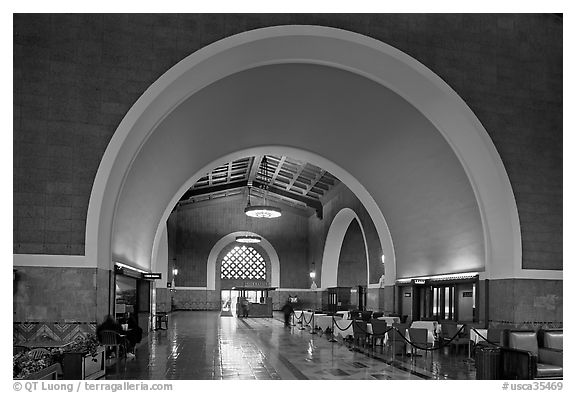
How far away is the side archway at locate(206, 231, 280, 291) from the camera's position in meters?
33.4

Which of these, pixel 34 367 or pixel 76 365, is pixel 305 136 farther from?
pixel 34 367

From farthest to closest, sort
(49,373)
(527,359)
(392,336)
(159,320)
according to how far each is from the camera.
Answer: (159,320)
(392,336)
(527,359)
(49,373)

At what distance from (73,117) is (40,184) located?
1.25 meters

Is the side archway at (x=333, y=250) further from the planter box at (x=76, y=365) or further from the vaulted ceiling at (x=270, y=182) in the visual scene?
the planter box at (x=76, y=365)

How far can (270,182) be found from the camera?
30.6 meters

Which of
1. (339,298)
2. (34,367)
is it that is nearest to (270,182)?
(339,298)

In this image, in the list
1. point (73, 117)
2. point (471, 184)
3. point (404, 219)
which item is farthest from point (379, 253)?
point (73, 117)

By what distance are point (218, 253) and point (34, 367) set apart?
26332mm

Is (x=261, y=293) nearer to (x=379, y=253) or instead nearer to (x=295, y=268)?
(x=295, y=268)

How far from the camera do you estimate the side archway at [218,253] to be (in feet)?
110

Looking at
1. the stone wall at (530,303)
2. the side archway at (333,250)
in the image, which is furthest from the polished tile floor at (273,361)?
the side archway at (333,250)

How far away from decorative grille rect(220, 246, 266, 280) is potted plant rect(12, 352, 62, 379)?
Result: 2599cm

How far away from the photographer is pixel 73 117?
10.1 meters

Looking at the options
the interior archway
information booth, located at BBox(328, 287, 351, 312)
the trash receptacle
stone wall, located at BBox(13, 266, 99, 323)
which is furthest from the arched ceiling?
information booth, located at BBox(328, 287, 351, 312)
